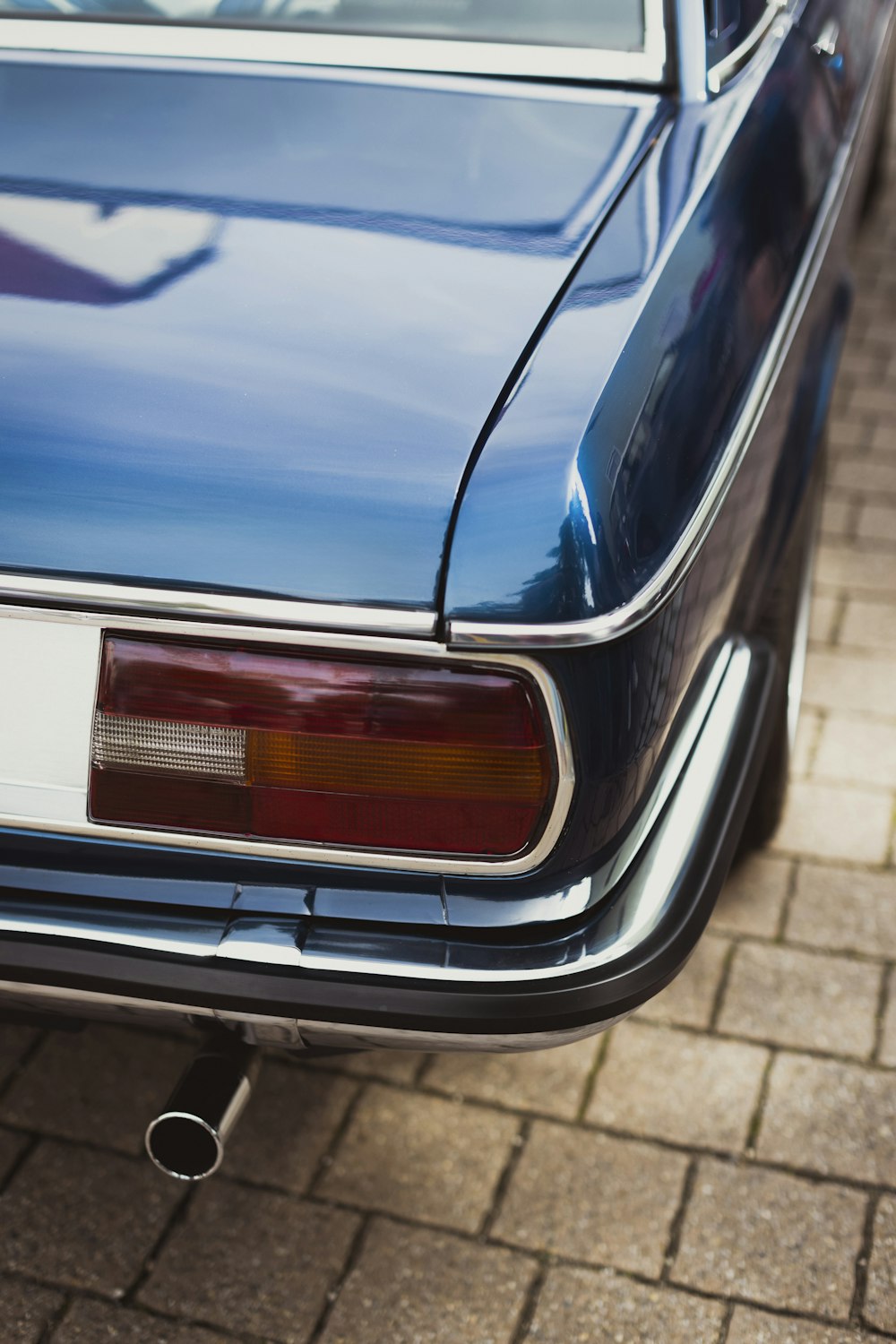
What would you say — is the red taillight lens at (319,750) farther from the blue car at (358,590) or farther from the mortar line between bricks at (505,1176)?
the mortar line between bricks at (505,1176)

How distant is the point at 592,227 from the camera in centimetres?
159

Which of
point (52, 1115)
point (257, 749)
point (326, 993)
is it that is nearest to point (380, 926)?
point (326, 993)

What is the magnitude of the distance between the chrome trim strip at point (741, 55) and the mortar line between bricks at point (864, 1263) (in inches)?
65.3

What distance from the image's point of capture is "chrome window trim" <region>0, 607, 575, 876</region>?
4.17 feet

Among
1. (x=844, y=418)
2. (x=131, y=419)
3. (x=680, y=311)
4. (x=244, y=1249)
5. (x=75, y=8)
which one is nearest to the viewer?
(x=131, y=419)

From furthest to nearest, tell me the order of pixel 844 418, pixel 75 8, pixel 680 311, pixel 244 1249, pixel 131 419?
pixel 844 418 < pixel 75 8 < pixel 244 1249 < pixel 680 311 < pixel 131 419

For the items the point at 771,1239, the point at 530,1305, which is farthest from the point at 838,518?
the point at 530,1305

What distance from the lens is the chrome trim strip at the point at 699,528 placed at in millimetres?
1248

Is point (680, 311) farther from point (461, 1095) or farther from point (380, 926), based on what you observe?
point (461, 1095)

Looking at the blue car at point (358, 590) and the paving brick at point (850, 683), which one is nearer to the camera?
the blue car at point (358, 590)

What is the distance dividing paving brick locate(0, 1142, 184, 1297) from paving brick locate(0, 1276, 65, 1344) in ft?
0.08

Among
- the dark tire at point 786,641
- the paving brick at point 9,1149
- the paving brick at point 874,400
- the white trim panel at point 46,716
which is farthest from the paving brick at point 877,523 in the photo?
the white trim panel at point 46,716

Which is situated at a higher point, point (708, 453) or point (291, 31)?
point (291, 31)

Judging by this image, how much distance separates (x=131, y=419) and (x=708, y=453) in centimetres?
69
